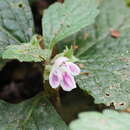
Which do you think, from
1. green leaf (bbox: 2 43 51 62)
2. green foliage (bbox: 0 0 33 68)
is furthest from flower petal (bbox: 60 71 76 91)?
green foliage (bbox: 0 0 33 68)

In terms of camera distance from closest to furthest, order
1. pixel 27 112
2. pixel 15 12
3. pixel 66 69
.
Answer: pixel 66 69, pixel 27 112, pixel 15 12

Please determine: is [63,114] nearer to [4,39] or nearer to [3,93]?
[3,93]

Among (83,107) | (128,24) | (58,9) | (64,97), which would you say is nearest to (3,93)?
(64,97)

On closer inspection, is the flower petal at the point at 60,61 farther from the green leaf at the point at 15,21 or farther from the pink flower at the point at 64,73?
the green leaf at the point at 15,21

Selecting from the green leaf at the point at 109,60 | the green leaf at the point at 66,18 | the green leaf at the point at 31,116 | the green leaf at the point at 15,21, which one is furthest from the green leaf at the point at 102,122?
the green leaf at the point at 15,21

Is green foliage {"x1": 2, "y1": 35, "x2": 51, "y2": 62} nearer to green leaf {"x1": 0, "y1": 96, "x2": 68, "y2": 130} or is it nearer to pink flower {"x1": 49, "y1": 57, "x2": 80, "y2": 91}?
pink flower {"x1": 49, "y1": 57, "x2": 80, "y2": 91}

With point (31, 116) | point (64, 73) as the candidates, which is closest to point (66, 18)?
point (64, 73)

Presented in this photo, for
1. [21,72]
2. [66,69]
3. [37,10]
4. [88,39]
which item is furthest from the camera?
[37,10]

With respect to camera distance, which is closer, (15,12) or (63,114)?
(15,12)
